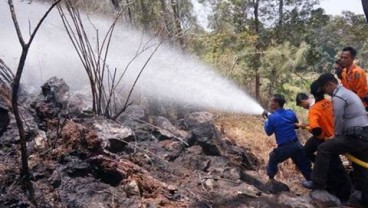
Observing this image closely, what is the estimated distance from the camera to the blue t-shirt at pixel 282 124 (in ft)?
17.8

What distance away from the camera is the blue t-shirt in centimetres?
541

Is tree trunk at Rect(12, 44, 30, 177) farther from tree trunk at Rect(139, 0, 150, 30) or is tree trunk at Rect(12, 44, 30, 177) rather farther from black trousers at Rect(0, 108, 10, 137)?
tree trunk at Rect(139, 0, 150, 30)

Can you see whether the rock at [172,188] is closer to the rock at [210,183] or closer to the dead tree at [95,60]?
the rock at [210,183]

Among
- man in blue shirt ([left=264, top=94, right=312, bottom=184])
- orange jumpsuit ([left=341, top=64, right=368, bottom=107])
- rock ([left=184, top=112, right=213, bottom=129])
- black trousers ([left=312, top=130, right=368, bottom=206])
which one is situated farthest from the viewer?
rock ([left=184, top=112, right=213, bottom=129])

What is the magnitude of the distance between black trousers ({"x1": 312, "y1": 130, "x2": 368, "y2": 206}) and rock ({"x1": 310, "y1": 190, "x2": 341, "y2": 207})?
0.10 meters

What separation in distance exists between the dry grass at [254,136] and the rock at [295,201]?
1.95 m

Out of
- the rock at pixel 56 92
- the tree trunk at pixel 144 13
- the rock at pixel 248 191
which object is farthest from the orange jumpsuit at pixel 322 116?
the tree trunk at pixel 144 13

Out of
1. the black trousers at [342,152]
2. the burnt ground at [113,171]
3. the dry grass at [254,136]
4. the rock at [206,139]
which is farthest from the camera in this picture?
the dry grass at [254,136]

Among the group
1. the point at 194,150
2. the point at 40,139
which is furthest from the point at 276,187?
the point at 40,139

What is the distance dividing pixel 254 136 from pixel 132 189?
659cm

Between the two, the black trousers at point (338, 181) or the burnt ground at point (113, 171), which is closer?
the burnt ground at point (113, 171)

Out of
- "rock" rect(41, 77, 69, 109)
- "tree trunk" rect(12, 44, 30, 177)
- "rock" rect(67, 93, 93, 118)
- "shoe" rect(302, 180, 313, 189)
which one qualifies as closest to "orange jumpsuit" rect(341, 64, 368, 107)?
"shoe" rect(302, 180, 313, 189)

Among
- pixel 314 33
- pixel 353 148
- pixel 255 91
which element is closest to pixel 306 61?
pixel 314 33

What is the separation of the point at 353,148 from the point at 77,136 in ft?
10.8
